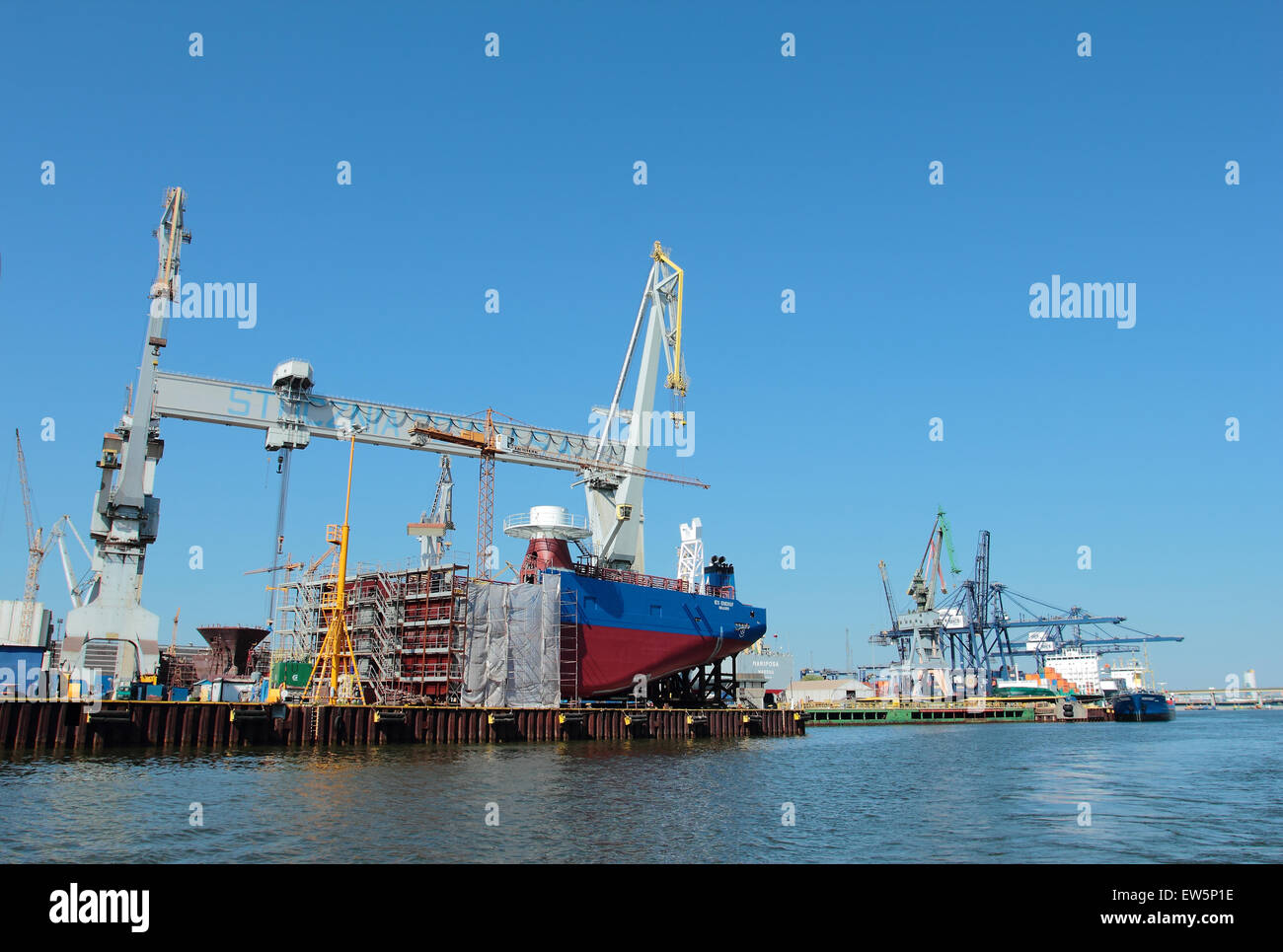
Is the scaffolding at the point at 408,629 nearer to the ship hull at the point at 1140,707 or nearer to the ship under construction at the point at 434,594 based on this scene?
the ship under construction at the point at 434,594

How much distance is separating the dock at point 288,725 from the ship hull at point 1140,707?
7819 centimetres

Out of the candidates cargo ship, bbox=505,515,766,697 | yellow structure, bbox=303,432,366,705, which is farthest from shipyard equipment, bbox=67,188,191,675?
cargo ship, bbox=505,515,766,697

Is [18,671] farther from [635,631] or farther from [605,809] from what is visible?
[635,631]

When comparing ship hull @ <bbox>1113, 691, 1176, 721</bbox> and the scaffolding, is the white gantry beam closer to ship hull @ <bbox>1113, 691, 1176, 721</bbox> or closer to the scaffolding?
the scaffolding

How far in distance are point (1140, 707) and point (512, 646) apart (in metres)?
93.8

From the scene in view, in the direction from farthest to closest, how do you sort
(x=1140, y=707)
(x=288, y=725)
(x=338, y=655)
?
(x=1140, y=707)
(x=338, y=655)
(x=288, y=725)

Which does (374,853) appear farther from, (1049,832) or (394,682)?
(394,682)

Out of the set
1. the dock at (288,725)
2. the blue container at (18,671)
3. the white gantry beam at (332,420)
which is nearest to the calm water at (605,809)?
the dock at (288,725)

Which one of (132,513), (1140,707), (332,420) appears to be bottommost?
(1140,707)

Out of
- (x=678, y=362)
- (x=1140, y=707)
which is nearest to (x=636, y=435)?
(x=678, y=362)

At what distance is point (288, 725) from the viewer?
134 feet

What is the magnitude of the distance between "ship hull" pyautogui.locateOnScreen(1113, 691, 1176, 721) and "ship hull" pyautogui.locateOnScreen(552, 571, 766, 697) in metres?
68.6

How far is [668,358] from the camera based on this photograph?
6781 centimetres
